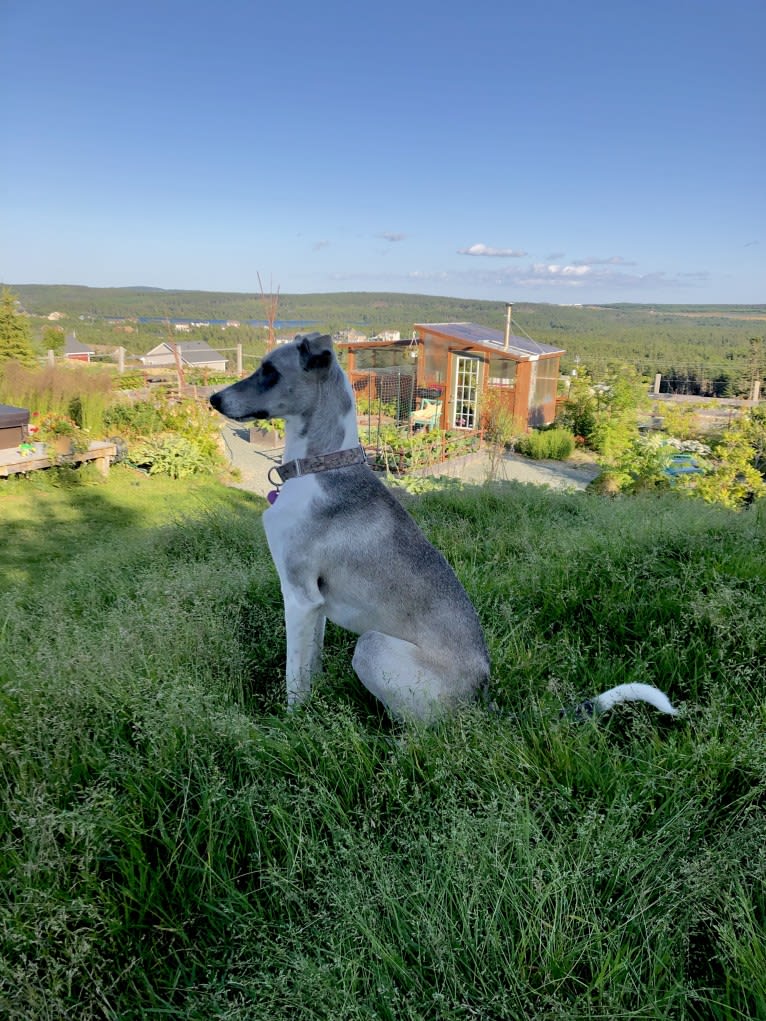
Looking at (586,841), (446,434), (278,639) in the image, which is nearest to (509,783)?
(586,841)

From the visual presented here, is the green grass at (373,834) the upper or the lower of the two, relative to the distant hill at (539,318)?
lower

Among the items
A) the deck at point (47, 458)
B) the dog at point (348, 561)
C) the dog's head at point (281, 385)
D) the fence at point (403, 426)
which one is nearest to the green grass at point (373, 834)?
the dog at point (348, 561)

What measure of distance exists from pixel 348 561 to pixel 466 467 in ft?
40.3

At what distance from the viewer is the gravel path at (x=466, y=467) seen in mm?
12500

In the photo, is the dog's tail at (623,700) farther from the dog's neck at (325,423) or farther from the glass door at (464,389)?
the glass door at (464,389)

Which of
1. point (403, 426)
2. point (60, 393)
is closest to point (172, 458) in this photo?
point (60, 393)

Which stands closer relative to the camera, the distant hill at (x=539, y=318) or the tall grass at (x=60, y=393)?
the tall grass at (x=60, y=393)

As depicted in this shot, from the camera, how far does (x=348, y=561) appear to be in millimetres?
2277

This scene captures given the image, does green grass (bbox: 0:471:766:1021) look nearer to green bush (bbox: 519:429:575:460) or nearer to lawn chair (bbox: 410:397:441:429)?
lawn chair (bbox: 410:397:441:429)

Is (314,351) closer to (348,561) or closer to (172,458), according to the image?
(348,561)

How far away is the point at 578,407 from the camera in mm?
19875

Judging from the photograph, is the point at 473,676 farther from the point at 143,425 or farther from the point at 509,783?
the point at 143,425

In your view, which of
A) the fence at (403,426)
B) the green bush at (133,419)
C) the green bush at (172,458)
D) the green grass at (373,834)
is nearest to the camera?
the green grass at (373,834)

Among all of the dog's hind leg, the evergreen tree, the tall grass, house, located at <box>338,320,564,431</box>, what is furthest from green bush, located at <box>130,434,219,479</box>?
the dog's hind leg
